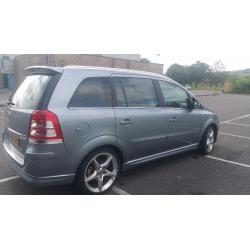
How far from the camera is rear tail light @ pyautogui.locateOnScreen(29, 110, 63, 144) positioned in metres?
2.90

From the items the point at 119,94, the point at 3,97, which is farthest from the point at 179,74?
the point at 119,94

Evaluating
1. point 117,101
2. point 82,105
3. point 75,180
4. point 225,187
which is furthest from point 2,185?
point 225,187

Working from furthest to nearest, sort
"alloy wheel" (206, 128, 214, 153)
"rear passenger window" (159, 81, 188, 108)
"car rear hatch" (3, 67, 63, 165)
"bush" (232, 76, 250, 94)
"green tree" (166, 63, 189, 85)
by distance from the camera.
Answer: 1. "green tree" (166, 63, 189, 85)
2. "bush" (232, 76, 250, 94)
3. "alloy wheel" (206, 128, 214, 153)
4. "rear passenger window" (159, 81, 188, 108)
5. "car rear hatch" (3, 67, 63, 165)

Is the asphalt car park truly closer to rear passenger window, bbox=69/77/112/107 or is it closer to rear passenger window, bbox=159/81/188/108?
rear passenger window, bbox=159/81/188/108

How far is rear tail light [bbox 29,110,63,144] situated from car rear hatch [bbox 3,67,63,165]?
0.10 metres

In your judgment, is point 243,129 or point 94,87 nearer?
point 94,87

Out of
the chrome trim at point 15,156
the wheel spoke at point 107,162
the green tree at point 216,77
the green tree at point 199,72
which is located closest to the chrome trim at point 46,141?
the chrome trim at point 15,156

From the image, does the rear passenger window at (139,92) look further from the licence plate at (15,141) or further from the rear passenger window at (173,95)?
the licence plate at (15,141)

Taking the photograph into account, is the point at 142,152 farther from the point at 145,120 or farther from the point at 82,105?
the point at 82,105

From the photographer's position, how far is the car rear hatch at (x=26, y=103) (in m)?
3.05

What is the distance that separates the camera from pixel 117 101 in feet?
11.9

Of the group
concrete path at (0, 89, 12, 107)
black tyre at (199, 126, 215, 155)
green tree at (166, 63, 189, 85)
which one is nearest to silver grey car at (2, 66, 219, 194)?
black tyre at (199, 126, 215, 155)

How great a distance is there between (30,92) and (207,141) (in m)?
3.75

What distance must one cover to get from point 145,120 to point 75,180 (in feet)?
4.54
